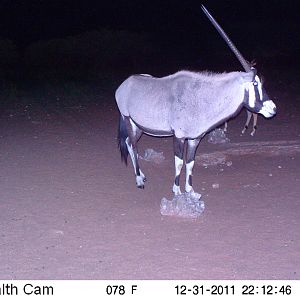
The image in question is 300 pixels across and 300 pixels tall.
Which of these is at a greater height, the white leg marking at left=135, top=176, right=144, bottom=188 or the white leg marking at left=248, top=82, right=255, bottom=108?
the white leg marking at left=248, top=82, right=255, bottom=108

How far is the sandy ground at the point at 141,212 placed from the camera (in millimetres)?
5512

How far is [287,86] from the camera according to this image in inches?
733

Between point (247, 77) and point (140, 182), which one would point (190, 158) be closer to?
point (140, 182)

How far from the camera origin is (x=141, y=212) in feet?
23.4

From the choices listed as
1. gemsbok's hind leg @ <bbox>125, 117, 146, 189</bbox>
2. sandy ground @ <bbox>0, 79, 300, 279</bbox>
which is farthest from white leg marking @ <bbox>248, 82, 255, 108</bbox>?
gemsbok's hind leg @ <bbox>125, 117, 146, 189</bbox>

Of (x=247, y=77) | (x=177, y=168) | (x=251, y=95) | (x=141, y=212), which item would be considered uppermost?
(x=247, y=77)

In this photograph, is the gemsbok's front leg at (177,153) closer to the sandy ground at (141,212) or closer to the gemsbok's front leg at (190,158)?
the gemsbok's front leg at (190,158)

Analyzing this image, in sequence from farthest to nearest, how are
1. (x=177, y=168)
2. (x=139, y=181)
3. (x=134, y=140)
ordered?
(x=134, y=140)
(x=139, y=181)
(x=177, y=168)

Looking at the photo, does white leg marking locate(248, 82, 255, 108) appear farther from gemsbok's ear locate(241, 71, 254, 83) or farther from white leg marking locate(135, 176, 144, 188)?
white leg marking locate(135, 176, 144, 188)

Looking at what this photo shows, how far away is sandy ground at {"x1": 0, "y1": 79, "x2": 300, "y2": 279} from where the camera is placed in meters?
5.51

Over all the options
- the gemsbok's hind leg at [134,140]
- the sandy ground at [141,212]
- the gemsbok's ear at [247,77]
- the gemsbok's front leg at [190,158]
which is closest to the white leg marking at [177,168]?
the gemsbok's front leg at [190,158]

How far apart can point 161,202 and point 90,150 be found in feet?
12.0

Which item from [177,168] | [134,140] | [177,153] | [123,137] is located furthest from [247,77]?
[123,137]

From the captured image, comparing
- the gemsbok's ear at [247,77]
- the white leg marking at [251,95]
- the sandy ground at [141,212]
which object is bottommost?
the sandy ground at [141,212]
